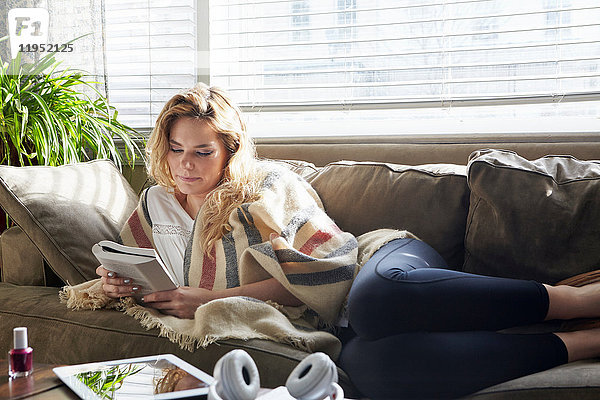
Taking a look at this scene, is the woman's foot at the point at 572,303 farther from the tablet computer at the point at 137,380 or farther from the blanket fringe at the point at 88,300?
the blanket fringe at the point at 88,300

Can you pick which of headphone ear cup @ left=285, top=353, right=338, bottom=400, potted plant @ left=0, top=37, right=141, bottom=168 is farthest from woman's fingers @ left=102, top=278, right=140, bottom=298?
headphone ear cup @ left=285, top=353, right=338, bottom=400

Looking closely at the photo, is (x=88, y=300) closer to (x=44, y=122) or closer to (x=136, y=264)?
(x=136, y=264)

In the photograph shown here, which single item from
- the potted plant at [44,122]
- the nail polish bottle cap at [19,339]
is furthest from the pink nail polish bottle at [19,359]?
the potted plant at [44,122]

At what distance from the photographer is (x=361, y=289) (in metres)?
1.28

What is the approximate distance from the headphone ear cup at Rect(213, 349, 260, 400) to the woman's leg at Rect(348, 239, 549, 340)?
0.54 meters

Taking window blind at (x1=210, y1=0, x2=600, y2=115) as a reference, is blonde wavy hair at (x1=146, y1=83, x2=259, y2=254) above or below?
below

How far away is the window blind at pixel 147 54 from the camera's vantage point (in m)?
2.61

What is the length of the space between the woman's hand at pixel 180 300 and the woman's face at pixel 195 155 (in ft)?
1.12

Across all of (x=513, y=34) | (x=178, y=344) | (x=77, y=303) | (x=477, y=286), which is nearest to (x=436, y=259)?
(x=477, y=286)

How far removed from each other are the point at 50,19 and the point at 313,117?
125 cm

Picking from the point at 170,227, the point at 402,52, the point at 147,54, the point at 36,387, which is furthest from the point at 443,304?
the point at 147,54

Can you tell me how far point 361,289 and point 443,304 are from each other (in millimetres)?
177

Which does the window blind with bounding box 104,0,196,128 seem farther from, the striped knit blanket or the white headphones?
the white headphones

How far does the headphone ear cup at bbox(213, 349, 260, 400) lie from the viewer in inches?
27.4
